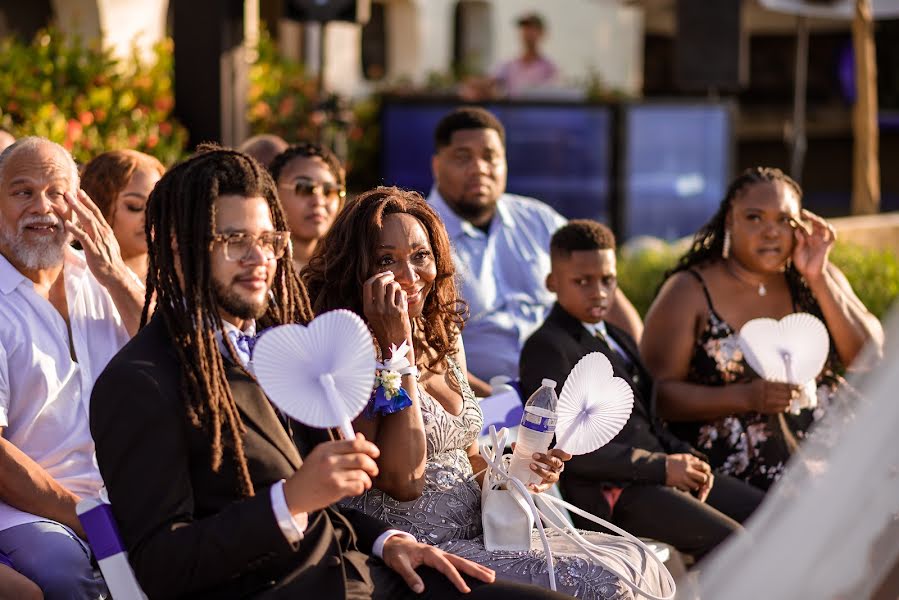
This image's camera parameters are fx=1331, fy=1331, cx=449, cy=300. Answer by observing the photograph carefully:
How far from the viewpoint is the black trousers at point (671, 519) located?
13.6 ft

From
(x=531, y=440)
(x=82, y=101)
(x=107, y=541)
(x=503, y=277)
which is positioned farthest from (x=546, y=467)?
(x=82, y=101)

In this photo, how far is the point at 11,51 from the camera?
7625 mm

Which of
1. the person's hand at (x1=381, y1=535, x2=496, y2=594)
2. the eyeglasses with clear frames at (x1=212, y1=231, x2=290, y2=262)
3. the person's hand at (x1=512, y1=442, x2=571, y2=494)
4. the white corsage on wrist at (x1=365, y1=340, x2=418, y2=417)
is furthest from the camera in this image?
the person's hand at (x1=512, y1=442, x2=571, y2=494)

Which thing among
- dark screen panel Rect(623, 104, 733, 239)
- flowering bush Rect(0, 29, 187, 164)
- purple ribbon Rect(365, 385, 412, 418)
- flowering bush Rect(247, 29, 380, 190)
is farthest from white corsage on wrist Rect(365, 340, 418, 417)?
dark screen panel Rect(623, 104, 733, 239)

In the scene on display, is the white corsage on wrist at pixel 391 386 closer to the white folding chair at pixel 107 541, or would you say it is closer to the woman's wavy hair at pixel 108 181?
the white folding chair at pixel 107 541

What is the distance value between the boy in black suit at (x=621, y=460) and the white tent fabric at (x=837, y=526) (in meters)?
1.79

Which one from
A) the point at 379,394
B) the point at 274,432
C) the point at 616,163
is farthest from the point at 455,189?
the point at 616,163

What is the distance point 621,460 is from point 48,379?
→ 5.65ft

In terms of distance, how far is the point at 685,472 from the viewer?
13.7ft

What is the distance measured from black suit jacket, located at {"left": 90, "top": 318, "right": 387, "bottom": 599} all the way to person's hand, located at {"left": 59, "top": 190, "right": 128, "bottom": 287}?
3.64 feet

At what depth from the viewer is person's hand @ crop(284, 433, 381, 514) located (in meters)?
2.50

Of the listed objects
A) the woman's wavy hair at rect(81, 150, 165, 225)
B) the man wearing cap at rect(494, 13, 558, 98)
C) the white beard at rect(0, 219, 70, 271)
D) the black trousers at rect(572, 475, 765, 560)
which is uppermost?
the man wearing cap at rect(494, 13, 558, 98)

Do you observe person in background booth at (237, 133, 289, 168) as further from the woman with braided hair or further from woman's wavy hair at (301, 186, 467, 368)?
woman's wavy hair at (301, 186, 467, 368)

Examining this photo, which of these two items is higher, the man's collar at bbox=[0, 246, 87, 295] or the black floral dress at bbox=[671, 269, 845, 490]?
the man's collar at bbox=[0, 246, 87, 295]
